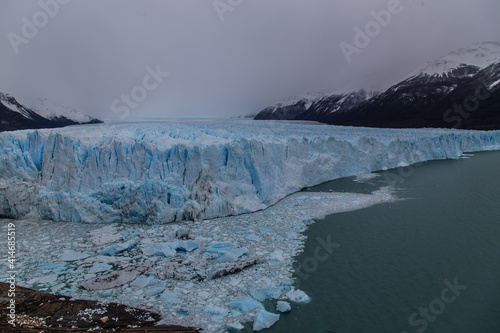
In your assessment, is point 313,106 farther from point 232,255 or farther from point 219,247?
point 232,255

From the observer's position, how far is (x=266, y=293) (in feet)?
15.2

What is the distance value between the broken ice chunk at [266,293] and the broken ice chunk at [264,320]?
0.42 m

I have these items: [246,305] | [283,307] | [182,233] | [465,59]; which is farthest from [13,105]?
[465,59]

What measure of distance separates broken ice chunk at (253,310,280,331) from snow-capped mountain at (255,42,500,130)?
43981 millimetres

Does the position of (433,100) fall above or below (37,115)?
above

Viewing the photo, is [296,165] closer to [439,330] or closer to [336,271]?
[336,271]

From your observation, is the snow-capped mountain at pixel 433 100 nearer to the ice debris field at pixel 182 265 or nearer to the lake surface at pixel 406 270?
the lake surface at pixel 406 270

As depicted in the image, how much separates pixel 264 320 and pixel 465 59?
87668 mm

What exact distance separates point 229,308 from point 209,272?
0.97 m

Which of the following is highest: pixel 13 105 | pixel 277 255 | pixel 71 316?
pixel 13 105

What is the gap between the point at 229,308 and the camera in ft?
14.1

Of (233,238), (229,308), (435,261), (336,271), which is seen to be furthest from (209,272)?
(435,261)

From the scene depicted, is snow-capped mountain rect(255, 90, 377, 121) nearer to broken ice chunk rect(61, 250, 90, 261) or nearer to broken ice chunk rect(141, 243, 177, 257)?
broken ice chunk rect(141, 243, 177, 257)

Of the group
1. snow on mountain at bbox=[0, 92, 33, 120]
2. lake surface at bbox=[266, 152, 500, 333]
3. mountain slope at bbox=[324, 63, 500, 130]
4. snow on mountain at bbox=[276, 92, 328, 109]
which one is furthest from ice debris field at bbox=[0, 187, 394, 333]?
snow on mountain at bbox=[276, 92, 328, 109]
